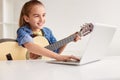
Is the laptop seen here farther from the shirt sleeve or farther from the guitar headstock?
the shirt sleeve

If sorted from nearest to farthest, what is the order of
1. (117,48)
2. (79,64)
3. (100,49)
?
(79,64) < (100,49) < (117,48)

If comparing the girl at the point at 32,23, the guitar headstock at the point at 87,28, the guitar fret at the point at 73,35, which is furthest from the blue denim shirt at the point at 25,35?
the guitar headstock at the point at 87,28

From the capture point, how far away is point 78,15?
2471 millimetres

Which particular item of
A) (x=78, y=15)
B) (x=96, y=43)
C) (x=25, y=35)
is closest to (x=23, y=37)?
(x=25, y=35)

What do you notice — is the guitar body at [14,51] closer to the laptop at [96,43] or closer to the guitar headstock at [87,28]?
the guitar headstock at [87,28]

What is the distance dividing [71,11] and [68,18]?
0.08 m

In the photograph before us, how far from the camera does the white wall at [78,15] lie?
2377 mm

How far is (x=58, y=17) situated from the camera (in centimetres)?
255

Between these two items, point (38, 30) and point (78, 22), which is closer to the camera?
point (38, 30)

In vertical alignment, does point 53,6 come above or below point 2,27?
above

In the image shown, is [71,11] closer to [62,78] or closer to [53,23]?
[53,23]

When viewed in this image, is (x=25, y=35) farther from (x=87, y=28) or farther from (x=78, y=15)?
(x=78, y=15)

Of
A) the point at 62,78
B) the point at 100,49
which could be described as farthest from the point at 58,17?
the point at 62,78

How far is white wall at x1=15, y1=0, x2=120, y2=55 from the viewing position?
7.80 feet
